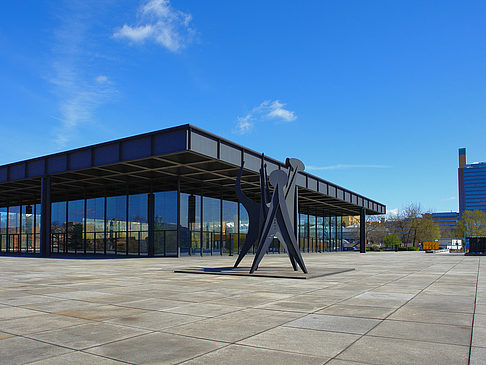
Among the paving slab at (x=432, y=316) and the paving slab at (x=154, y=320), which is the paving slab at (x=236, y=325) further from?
the paving slab at (x=432, y=316)

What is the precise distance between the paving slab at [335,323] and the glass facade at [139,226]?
27.3 meters

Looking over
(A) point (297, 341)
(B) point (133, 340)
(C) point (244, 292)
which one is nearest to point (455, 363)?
(A) point (297, 341)

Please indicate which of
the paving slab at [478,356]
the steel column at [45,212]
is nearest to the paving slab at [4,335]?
the paving slab at [478,356]

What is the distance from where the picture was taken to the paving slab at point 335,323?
6.57m

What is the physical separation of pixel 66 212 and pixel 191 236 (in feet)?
53.1

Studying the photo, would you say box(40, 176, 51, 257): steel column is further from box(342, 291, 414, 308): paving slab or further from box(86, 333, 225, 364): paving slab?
box(86, 333, 225, 364): paving slab

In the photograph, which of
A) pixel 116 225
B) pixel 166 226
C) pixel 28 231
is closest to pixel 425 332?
pixel 166 226

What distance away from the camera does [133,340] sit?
586cm

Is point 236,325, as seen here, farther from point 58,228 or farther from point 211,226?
point 58,228

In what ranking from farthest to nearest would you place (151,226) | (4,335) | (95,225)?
1. (95,225)
2. (151,226)
3. (4,335)

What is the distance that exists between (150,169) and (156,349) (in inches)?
1049

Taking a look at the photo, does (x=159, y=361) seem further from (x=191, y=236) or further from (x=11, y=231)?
(x=11, y=231)

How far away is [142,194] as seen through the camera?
1490 inches

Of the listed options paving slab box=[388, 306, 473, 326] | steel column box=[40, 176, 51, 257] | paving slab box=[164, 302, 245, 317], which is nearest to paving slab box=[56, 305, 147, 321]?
paving slab box=[164, 302, 245, 317]
